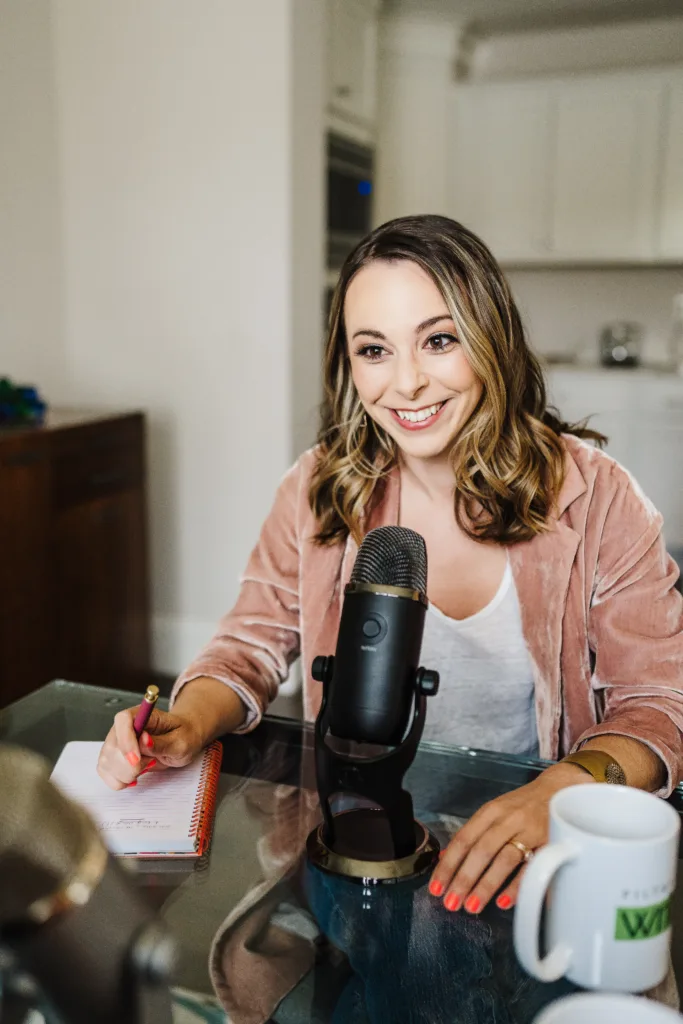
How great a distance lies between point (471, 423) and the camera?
1285mm

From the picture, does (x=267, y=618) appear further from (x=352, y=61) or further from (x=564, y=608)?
(x=352, y=61)

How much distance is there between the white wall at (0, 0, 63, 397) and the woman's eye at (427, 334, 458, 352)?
6.88ft

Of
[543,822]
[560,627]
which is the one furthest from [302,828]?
[560,627]

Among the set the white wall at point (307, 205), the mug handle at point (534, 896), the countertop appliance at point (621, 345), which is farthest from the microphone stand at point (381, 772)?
the countertop appliance at point (621, 345)

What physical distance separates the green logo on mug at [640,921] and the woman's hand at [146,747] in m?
0.52

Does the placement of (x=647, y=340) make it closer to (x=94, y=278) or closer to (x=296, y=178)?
(x=296, y=178)

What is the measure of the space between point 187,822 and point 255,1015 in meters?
0.29

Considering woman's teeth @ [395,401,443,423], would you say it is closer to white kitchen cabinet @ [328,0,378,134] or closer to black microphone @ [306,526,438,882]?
black microphone @ [306,526,438,882]

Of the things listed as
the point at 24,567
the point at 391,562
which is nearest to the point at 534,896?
the point at 391,562

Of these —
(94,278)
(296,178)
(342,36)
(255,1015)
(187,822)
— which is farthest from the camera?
(342,36)

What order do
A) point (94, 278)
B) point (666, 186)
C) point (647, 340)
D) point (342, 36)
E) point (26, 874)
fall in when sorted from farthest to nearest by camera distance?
point (647, 340) → point (666, 186) → point (342, 36) → point (94, 278) → point (26, 874)

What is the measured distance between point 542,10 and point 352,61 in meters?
1.06

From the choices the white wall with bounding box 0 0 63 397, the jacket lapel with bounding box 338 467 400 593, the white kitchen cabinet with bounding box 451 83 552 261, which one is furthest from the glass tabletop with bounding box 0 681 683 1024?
the white kitchen cabinet with bounding box 451 83 552 261

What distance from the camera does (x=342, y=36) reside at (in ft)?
12.2
